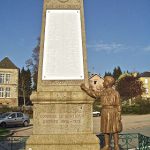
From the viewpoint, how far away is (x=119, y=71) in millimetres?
126062

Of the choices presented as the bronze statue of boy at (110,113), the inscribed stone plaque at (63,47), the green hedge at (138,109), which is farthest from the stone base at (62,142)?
the green hedge at (138,109)

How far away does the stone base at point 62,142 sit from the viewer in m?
8.20

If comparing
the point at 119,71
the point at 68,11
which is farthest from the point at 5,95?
the point at 68,11

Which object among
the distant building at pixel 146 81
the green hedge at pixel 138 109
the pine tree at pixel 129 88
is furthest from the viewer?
the distant building at pixel 146 81

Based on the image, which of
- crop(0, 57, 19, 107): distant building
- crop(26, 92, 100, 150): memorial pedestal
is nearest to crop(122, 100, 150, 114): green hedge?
crop(0, 57, 19, 107): distant building

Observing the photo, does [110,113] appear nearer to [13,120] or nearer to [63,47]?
[63,47]

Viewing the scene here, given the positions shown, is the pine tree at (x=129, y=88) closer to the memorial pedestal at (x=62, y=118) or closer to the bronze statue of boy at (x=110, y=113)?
the memorial pedestal at (x=62, y=118)

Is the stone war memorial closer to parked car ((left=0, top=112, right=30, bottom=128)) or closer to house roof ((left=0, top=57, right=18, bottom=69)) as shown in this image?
parked car ((left=0, top=112, right=30, bottom=128))

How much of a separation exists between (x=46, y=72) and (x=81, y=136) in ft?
6.33

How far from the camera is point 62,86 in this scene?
8766mm

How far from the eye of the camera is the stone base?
26.9ft

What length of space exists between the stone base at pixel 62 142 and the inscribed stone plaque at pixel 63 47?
1563 mm

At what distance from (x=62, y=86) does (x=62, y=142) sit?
4.81 ft

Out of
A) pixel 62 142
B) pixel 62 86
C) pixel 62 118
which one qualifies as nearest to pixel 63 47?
pixel 62 86
